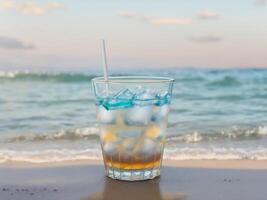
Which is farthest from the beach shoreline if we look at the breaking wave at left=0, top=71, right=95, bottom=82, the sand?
the breaking wave at left=0, top=71, right=95, bottom=82

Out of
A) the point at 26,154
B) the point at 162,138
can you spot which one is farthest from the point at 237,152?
the point at 26,154

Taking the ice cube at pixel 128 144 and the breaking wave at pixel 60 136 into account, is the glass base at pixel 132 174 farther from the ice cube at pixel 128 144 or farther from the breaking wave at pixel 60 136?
the breaking wave at pixel 60 136

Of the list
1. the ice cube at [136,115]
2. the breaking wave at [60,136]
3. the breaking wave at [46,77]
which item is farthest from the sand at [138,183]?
the breaking wave at [46,77]

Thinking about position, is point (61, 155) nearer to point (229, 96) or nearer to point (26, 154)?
point (26, 154)

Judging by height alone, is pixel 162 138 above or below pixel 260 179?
above

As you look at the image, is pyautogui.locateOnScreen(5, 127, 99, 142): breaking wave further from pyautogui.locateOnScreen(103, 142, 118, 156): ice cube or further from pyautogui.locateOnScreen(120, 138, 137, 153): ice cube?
pyautogui.locateOnScreen(120, 138, 137, 153): ice cube

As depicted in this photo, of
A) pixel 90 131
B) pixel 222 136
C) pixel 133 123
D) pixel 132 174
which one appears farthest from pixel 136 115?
pixel 90 131
